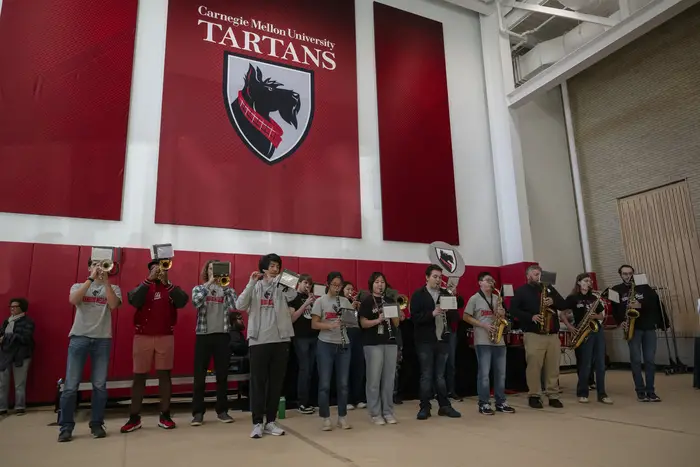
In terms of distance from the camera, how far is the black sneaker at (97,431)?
3846 mm

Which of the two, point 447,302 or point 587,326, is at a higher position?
point 447,302

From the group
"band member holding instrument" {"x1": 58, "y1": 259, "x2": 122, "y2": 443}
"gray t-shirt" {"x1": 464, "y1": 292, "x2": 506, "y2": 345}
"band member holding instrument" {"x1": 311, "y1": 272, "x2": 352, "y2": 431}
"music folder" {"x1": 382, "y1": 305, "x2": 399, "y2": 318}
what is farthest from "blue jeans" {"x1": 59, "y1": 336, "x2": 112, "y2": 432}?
"gray t-shirt" {"x1": 464, "y1": 292, "x2": 506, "y2": 345}

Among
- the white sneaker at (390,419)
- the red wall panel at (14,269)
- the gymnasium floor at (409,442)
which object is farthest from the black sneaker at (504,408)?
the red wall panel at (14,269)

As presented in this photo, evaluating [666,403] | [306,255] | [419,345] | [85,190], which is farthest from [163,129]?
[666,403]

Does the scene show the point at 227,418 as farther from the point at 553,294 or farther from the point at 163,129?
the point at 163,129

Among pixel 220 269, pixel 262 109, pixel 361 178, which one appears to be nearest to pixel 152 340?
pixel 220 269

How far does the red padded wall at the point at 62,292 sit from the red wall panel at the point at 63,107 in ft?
2.10

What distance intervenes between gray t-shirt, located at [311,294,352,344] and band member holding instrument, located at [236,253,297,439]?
16.9 inches

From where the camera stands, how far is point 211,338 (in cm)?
454

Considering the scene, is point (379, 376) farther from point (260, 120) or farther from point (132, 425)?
point (260, 120)

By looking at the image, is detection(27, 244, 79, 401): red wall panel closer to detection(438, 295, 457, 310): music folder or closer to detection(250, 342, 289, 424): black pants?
detection(250, 342, 289, 424): black pants

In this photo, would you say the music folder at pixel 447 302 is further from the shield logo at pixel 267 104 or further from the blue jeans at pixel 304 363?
the shield logo at pixel 267 104

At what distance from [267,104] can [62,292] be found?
4.29m

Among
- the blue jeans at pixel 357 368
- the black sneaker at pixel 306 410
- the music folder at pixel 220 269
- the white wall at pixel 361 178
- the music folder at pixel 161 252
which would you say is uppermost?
the white wall at pixel 361 178
